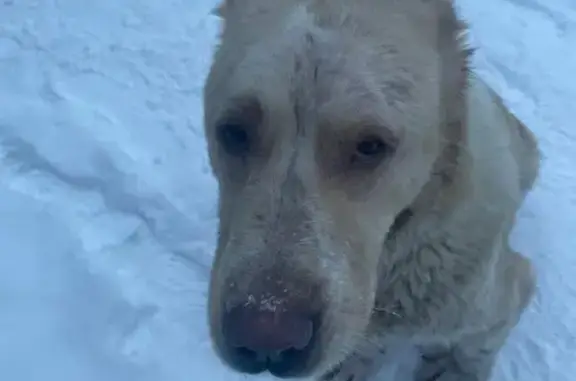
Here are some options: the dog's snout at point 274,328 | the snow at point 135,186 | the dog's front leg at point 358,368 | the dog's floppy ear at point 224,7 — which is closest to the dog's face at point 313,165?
the dog's snout at point 274,328

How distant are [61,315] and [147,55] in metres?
1.41

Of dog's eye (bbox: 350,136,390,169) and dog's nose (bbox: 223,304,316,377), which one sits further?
dog's eye (bbox: 350,136,390,169)

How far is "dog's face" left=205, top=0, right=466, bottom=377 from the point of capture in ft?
6.53

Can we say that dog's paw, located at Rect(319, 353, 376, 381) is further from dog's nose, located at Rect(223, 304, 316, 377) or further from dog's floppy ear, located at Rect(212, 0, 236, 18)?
dog's floppy ear, located at Rect(212, 0, 236, 18)

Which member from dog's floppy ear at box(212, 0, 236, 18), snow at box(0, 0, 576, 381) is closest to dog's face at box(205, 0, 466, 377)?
dog's floppy ear at box(212, 0, 236, 18)

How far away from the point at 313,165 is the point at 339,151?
7 centimetres

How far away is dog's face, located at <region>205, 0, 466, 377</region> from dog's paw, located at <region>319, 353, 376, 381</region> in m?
0.83

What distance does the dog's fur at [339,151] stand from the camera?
2.05m

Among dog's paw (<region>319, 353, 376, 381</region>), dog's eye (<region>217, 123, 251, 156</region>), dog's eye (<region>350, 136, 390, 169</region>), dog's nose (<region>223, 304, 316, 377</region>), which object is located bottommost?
dog's paw (<region>319, 353, 376, 381</region>)

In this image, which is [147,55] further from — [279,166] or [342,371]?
[279,166]

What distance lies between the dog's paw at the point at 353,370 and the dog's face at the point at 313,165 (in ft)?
2.71

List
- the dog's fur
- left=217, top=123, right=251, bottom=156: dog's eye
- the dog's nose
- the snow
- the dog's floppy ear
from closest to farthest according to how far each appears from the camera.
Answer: the dog's nose, the dog's fur, left=217, top=123, right=251, bottom=156: dog's eye, the dog's floppy ear, the snow

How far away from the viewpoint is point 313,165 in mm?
2102

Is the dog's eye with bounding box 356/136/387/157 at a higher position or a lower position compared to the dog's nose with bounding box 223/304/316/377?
higher
